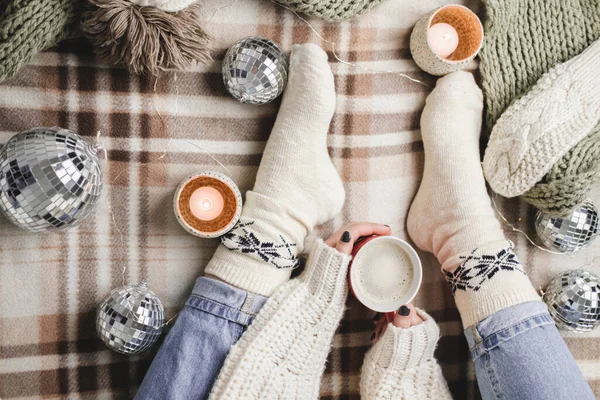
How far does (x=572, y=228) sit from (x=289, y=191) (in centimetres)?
54

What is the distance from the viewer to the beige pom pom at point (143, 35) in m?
0.83

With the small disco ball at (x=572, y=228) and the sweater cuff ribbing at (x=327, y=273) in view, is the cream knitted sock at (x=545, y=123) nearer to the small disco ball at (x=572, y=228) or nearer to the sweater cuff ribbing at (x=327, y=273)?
the small disco ball at (x=572, y=228)

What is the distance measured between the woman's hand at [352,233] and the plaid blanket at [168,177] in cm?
5

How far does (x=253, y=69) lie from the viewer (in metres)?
0.90

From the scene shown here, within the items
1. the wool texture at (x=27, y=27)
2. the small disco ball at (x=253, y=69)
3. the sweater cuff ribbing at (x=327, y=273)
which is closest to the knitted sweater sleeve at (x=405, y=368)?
the sweater cuff ribbing at (x=327, y=273)

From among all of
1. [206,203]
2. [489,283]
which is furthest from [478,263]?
[206,203]

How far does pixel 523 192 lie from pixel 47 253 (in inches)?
34.5

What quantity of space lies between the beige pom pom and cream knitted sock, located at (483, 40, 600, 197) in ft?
1.89

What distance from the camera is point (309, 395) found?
923mm

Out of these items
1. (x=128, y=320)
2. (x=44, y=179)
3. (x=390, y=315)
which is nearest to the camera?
(x=44, y=179)

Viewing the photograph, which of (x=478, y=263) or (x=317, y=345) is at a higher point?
(x=478, y=263)

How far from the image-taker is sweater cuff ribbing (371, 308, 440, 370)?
0.93 meters

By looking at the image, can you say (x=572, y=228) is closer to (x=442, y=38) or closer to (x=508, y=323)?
(x=508, y=323)

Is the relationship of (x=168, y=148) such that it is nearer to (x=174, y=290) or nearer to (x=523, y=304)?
(x=174, y=290)
